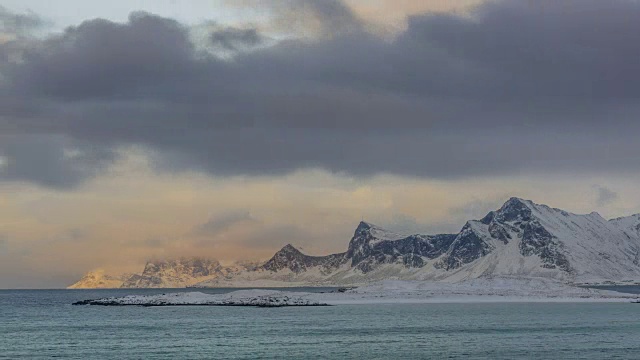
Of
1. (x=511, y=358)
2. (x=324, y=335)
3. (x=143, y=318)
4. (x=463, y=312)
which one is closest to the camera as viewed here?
(x=511, y=358)

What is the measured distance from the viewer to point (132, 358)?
99750 mm

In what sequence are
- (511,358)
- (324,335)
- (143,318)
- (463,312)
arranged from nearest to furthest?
(511,358)
(324,335)
(143,318)
(463,312)

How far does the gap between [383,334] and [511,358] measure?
34.8m

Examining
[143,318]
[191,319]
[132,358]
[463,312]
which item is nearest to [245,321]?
[191,319]

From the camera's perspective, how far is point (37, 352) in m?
110

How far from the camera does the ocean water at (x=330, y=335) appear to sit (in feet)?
343

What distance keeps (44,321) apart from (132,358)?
8412 centimetres

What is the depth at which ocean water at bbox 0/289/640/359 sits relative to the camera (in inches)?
4117

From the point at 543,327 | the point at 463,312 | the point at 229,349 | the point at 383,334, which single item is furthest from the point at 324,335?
the point at 463,312

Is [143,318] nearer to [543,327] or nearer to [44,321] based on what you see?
[44,321]

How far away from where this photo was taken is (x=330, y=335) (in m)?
129

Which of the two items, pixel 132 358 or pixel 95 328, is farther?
pixel 95 328

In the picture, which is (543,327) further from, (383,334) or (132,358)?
(132,358)

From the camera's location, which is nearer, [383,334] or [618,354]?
[618,354]
